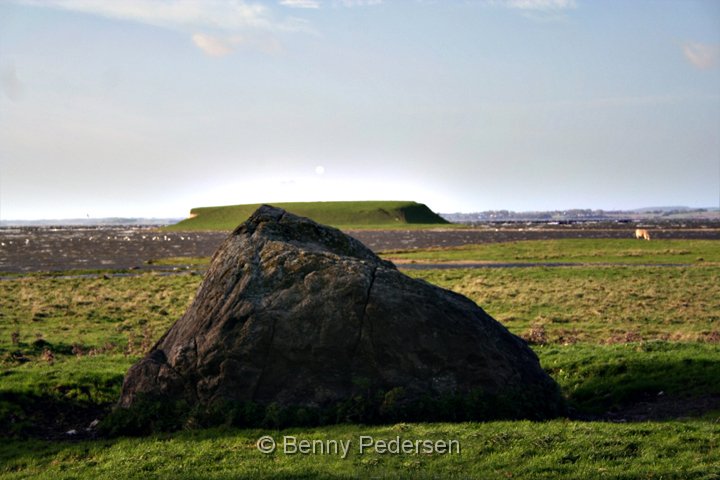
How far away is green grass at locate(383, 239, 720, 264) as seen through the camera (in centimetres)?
7260

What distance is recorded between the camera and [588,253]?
83875 millimetres

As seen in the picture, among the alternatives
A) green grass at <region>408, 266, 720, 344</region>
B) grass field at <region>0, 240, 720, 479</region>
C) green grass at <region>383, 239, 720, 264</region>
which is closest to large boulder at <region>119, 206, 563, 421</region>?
grass field at <region>0, 240, 720, 479</region>

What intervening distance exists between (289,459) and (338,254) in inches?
260

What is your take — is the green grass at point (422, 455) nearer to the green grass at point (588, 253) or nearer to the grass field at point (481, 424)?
the grass field at point (481, 424)

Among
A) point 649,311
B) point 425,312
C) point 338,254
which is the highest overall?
point 338,254

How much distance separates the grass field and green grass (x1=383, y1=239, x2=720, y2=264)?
3796 cm

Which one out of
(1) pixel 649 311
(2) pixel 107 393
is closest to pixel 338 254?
(2) pixel 107 393

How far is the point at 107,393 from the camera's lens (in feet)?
57.9

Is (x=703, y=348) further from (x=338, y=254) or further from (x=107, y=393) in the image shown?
(x=107, y=393)

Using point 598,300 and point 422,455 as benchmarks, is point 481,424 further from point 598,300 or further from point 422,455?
point 598,300

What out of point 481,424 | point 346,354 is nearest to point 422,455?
point 481,424

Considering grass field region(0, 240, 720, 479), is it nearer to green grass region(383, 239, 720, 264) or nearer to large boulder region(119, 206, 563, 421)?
large boulder region(119, 206, 563, 421)

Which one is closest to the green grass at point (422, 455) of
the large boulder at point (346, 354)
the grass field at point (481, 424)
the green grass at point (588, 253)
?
the grass field at point (481, 424)

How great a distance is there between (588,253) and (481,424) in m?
76.1
